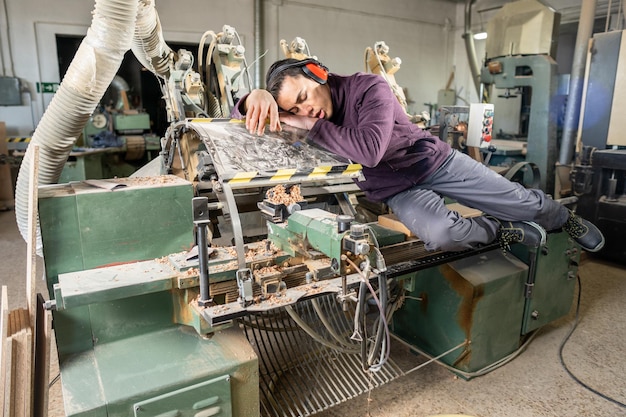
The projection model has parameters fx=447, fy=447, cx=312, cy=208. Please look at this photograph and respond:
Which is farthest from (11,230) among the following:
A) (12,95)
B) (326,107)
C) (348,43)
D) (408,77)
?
(408,77)

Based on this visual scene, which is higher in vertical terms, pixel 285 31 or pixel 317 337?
pixel 285 31

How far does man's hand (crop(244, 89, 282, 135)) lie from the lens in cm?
140

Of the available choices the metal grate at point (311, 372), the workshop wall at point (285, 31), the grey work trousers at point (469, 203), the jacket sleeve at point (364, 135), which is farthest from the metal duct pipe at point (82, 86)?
the workshop wall at point (285, 31)

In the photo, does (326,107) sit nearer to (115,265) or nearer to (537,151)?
(115,265)

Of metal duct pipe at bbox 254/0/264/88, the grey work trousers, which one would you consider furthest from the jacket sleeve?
metal duct pipe at bbox 254/0/264/88

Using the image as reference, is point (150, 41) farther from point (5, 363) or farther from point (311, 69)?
point (5, 363)

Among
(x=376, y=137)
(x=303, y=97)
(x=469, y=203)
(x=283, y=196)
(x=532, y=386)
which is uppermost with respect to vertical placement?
(x=303, y=97)

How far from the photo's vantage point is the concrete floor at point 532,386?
1.66m

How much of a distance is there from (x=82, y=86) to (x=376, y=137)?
930 mm

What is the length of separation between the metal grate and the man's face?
0.67 meters

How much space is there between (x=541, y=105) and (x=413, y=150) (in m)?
2.40

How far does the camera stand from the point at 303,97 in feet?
5.00

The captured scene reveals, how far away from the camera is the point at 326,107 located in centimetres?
161

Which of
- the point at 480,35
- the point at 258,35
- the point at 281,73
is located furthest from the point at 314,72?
the point at 480,35
